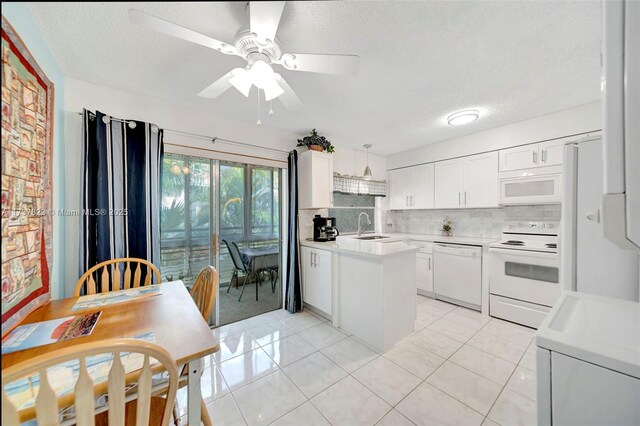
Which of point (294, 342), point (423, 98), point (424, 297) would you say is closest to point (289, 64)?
point (423, 98)

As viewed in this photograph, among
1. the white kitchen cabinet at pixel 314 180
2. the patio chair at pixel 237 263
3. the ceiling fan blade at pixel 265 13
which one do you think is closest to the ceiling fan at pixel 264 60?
the ceiling fan blade at pixel 265 13

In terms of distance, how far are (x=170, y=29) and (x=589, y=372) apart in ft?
6.19

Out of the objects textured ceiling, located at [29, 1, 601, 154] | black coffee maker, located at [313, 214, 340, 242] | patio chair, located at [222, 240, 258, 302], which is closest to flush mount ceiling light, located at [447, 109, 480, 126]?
textured ceiling, located at [29, 1, 601, 154]

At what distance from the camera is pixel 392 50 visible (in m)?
1.59

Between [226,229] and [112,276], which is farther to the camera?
[226,229]

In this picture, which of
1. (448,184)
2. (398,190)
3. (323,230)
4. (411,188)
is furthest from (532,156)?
(323,230)

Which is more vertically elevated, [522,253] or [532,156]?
[532,156]

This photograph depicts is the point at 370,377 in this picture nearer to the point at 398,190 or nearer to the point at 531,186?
the point at 531,186

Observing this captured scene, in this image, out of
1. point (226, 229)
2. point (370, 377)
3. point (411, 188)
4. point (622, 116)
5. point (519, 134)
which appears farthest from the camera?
point (411, 188)

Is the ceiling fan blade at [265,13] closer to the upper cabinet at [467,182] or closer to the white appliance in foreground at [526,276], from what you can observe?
the white appliance in foreground at [526,276]

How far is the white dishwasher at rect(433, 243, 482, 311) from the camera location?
294cm

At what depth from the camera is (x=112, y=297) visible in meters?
1.55

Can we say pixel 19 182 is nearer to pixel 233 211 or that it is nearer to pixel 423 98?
pixel 233 211

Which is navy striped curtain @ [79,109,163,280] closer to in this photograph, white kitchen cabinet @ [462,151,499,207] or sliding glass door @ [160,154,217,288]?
sliding glass door @ [160,154,217,288]
